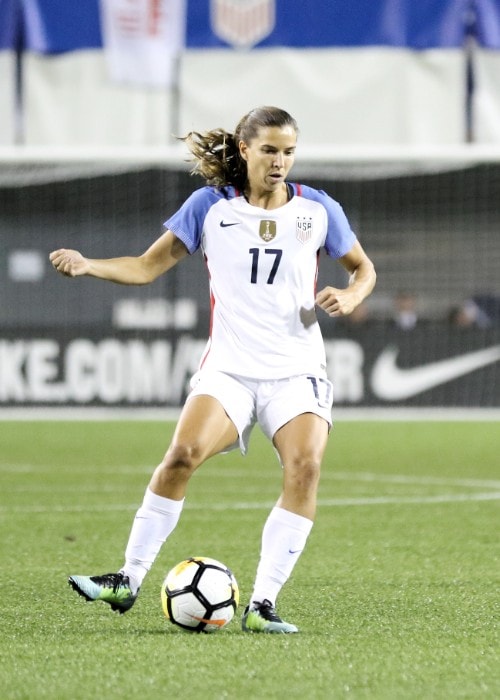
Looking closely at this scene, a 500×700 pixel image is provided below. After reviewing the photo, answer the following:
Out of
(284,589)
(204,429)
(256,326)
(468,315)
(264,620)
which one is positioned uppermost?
(256,326)

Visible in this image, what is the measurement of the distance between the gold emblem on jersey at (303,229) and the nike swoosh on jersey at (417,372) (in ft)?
42.3

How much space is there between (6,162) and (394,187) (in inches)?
209

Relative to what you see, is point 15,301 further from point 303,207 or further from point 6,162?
point 303,207

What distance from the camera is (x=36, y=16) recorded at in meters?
20.3

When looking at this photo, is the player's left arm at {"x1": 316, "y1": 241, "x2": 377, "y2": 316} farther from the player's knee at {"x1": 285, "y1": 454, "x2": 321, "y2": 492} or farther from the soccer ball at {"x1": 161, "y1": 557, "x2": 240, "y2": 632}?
the soccer ball at {"x1": 161, "y1": 557, "x2": 240, "y2": 632}

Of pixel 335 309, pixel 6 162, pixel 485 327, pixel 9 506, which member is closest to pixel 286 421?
pixel 335 309

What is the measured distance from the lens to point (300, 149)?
776 inches

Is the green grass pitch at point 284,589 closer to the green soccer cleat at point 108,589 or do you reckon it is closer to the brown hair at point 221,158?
the green soccer cleat at point 108,589

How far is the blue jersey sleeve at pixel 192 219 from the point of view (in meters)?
5.80

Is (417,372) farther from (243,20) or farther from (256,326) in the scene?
(256,326)

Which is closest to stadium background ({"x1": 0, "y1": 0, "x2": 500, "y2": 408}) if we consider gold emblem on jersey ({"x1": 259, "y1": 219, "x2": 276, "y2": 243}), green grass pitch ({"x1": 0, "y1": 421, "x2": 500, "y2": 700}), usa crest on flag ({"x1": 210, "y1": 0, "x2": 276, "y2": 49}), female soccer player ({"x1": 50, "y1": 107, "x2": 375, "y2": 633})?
usa crest on flag ({"x1": 210, "y1": 0, "x2": 276, "y2": 49})

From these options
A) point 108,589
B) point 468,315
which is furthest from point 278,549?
point 468,315

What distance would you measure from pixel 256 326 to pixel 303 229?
1.41 feet

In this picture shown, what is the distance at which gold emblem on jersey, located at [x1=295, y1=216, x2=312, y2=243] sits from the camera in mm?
5734
